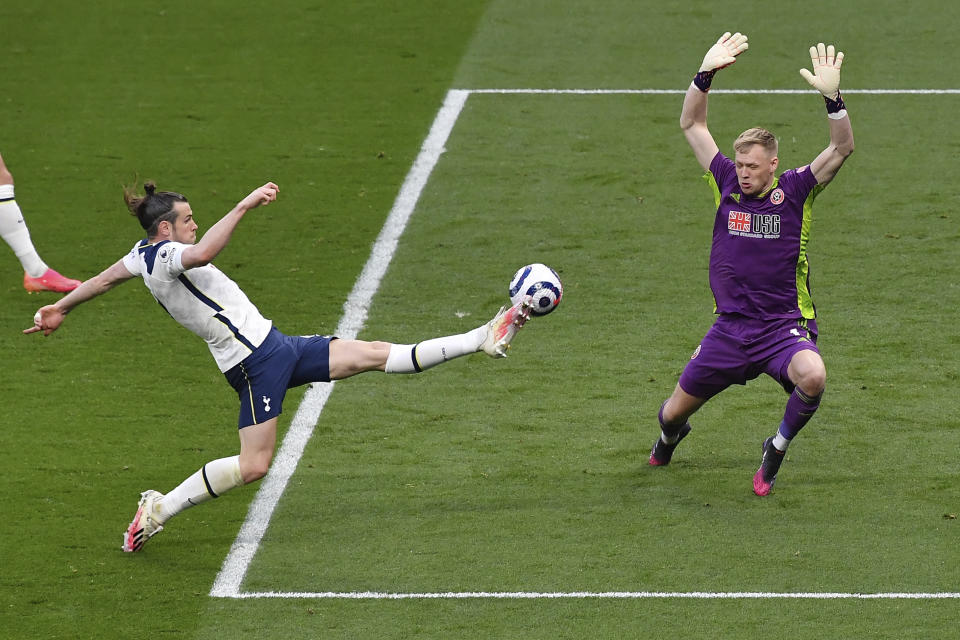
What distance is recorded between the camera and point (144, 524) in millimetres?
7285

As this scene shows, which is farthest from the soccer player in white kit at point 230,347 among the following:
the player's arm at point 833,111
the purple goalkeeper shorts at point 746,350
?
the player's arm at point 833,111

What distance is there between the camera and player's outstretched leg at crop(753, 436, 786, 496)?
25.2ft

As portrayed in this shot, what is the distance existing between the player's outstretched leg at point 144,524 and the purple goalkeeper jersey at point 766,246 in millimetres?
2914

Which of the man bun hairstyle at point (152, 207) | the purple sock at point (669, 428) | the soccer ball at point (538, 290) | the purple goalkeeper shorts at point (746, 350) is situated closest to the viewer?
the man bun hairstyle at point (152, 207)

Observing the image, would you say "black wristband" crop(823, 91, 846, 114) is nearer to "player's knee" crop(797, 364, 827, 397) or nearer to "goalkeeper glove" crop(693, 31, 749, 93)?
"goalkeeper glove" crop(693, 31, 749, 93)

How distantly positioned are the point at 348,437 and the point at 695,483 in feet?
6.46

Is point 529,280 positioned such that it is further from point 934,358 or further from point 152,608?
point 934,358

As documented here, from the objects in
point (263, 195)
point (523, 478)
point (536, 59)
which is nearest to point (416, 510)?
point (523, 478)

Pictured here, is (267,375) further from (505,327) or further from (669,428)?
(669,428)

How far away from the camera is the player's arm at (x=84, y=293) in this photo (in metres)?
7.21

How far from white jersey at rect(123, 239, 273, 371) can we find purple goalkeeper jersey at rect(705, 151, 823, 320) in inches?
89.6

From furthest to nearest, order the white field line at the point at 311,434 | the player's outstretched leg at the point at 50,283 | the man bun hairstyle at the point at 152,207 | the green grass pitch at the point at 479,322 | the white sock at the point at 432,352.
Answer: the player's outstretched leg at the point at 50,283 < the white sock at the point at 432,352 < the man bun hairstyle at the point at 152,207 < the green grass pitch at the point at 479,322 < the white field line at the point at 311,434

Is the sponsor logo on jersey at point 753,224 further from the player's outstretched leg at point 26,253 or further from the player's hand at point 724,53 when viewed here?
the player's outstretched leg at point 26,253

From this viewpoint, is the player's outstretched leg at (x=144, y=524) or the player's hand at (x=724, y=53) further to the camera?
the player's hand at (x=724, y=53)
